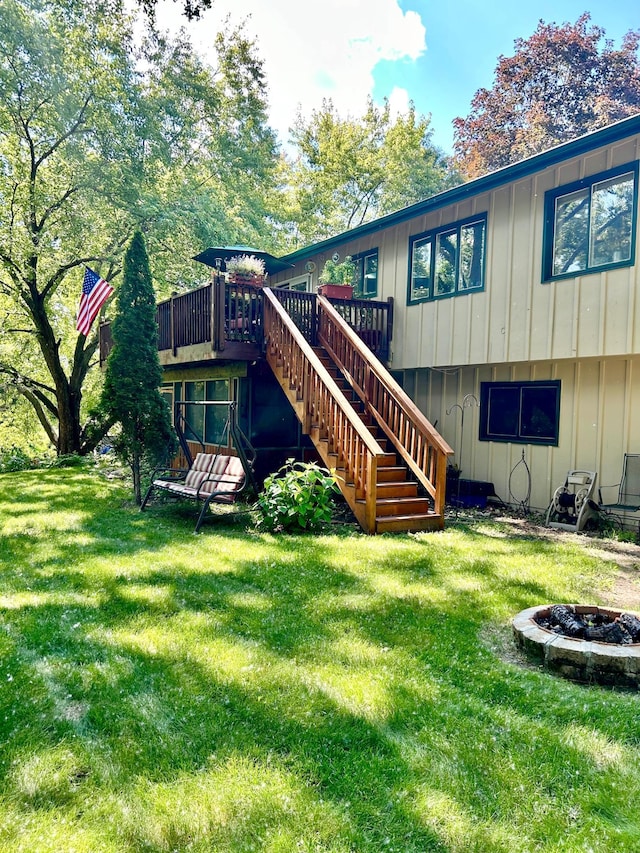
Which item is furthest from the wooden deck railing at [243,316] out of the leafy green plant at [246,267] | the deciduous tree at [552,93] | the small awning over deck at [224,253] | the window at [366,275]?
the deciduous tree at [552,93]

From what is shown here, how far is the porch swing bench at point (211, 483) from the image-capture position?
6.84 m

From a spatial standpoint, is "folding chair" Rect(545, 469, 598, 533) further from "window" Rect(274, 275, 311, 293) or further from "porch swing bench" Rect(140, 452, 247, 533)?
"window" Rect(274, 275, 311, 293)

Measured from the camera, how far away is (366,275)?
11180mm

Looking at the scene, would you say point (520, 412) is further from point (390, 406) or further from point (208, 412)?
point (208, 412)

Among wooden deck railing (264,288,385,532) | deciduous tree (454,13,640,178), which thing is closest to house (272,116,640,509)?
wooden deck railing (264,288,385,532)

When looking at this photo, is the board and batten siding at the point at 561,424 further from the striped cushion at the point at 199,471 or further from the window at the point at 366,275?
the striped cushion at the point at 199,471

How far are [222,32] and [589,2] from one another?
1247cm

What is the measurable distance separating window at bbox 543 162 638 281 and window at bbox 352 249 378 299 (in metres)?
3.84

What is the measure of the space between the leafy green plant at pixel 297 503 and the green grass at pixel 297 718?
62.4 inches

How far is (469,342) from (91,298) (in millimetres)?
7780

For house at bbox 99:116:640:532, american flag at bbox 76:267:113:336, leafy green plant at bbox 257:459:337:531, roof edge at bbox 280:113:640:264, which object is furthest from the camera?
american flag at bbox 76:267:113:336

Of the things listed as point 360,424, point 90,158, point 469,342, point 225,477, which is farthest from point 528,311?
point 90,158

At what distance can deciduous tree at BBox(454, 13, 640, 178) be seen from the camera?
18828 mm

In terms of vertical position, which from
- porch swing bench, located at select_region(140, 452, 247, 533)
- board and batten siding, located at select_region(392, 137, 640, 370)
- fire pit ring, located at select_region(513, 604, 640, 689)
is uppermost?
board and batten siding, located at select_region(392, 137, 640, 370)
